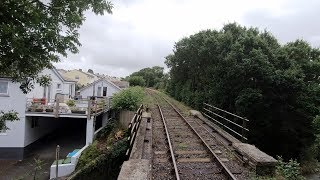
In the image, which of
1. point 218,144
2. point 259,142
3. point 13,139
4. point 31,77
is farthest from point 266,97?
point 13,139

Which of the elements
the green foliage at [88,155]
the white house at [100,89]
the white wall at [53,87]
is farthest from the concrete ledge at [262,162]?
the white house at [100,89]

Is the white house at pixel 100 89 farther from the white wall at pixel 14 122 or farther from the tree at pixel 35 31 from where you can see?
the tree at pixel 35 31

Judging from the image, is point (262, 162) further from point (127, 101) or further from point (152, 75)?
point (152, 75)

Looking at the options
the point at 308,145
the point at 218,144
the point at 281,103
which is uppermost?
the point at 281,103

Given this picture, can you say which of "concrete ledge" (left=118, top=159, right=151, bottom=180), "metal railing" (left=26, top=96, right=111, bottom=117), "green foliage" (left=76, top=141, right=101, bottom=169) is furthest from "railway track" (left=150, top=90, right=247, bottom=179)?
"metal railing" (left=26, top=96, right=111, bottom=117)

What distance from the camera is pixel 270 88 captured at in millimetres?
20234

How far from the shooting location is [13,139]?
22.2 m

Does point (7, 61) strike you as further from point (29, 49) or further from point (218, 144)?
point (218, 144)

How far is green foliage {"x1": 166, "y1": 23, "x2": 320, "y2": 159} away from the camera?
1973cm

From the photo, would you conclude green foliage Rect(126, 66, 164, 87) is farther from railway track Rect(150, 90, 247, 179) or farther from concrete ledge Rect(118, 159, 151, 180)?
concrete ledge Rect(118, 159, 151, 180)

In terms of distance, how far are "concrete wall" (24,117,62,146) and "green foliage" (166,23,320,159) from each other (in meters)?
14.1

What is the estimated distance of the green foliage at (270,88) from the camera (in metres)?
19.7

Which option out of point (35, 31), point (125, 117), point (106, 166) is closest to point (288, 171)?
point (35, 31)

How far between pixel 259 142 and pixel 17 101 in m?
18.1
